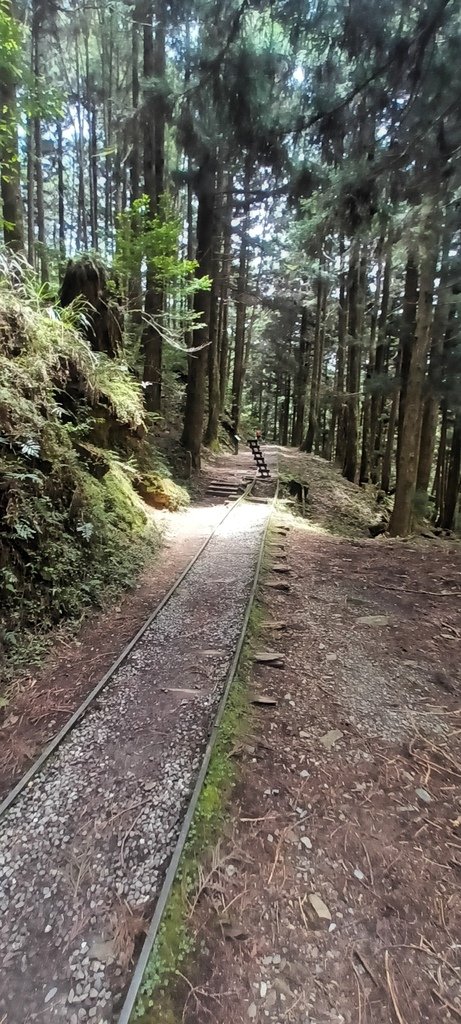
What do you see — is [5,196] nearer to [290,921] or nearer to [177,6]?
[177,6]

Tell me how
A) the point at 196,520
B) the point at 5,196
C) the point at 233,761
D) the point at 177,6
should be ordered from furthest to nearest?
1. the point at 196,520
2. the point at 5,196
3. the point at 177,6
4. the point at 233,761

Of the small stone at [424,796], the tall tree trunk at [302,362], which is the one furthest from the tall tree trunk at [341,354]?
the small stone at [424,796]

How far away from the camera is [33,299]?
7.03 metres

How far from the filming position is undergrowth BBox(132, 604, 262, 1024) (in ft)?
6.50

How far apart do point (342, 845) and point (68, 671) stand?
9.14 ft

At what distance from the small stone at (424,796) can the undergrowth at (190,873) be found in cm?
117

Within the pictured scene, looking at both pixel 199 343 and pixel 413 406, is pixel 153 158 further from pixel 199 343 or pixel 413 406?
pixel 413 406

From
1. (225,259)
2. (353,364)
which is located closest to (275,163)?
(225,259)

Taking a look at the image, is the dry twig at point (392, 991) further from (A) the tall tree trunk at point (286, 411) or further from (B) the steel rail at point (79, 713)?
(A) the tall tree trunk at point (286, 411)

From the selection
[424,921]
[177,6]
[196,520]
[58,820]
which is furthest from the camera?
[196,520]

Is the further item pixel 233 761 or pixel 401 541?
pixel 401 541

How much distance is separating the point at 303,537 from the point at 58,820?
6.79 metres

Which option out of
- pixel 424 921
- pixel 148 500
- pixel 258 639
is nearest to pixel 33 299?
pixel 148 500

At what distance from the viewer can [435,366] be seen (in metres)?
10.3
